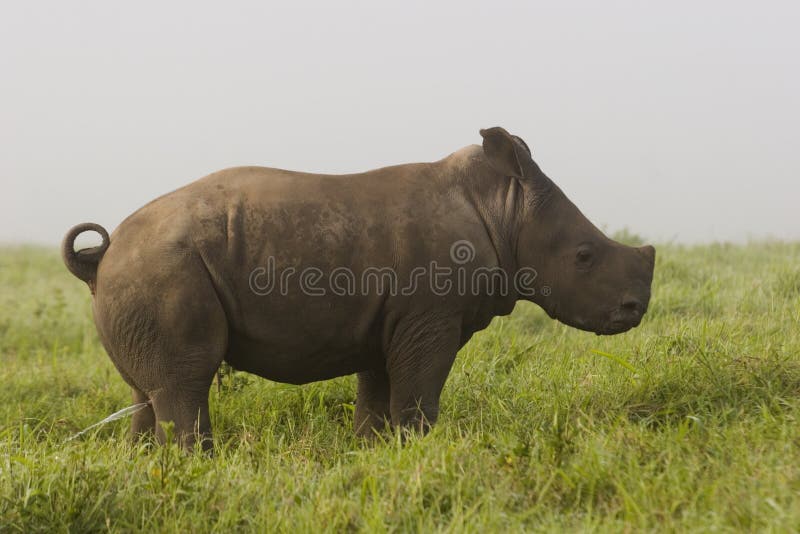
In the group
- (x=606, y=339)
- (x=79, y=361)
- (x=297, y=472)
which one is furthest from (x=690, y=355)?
(x=79, y=361)

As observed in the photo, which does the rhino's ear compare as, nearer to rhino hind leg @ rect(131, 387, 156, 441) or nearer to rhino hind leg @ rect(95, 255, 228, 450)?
rhino hind leg @ rect(95, 255, 228, 450)

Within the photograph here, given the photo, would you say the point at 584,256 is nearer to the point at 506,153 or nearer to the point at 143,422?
the point at 506,153

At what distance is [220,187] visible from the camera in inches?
203

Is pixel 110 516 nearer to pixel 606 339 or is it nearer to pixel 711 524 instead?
pixel 711 524

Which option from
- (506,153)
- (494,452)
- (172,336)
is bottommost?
(494,452)

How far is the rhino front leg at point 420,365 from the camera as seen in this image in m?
5.11

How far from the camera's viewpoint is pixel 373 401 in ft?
18.7

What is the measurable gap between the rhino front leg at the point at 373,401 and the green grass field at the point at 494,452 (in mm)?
99

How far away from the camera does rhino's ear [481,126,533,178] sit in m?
5.36

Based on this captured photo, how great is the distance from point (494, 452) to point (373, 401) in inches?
46.1

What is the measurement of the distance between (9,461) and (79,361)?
4.34 m

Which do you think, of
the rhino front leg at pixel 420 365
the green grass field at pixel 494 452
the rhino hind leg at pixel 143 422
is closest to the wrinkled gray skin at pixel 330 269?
the rhino front leg at pixel 420 365

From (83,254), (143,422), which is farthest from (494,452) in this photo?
(83,254)

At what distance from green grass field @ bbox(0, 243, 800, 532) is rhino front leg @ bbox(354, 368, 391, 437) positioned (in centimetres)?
10
